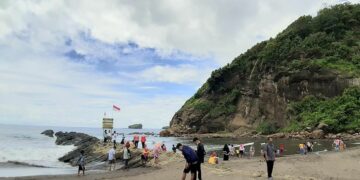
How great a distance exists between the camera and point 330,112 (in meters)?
86.1

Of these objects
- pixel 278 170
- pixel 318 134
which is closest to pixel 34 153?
pixel 278 170

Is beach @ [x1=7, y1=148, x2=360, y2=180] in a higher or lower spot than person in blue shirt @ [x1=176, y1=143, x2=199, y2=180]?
lower

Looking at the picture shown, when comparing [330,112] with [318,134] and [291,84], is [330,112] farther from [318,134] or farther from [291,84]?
[291,84]

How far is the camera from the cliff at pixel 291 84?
3519 inches

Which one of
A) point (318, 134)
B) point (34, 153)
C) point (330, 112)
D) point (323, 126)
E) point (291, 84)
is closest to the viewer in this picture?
point (34, 153)

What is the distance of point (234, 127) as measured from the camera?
4299 inches

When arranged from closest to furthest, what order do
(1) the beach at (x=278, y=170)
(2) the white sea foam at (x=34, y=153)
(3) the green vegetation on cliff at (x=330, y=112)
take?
(1) the beach at (x=278, y=170) < (2) the white sea foam at (x=34, y=153) < (3) the green vegetation on cliff at (x=330, y=112)

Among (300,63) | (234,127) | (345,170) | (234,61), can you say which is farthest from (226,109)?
(345,170)

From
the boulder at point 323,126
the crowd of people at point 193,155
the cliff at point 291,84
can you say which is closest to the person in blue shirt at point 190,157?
the crowd of people at point 193,155

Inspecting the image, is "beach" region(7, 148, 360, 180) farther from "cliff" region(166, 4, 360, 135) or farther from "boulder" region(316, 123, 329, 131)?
"cliff" region(166, 4, 360, 135)

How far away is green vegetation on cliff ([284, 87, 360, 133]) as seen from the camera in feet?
263

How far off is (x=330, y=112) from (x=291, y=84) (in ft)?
44.0

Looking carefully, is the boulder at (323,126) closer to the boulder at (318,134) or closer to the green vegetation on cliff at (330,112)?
the green vegetation on cliff at (330,112)

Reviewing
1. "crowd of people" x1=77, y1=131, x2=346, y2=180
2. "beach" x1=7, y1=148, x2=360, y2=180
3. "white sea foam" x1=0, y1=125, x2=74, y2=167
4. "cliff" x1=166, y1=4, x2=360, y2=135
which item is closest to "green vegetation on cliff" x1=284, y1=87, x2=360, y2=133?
"cliff" x1=166, y1=4, x2=360, y2=135
